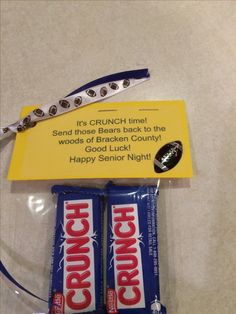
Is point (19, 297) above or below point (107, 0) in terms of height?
below

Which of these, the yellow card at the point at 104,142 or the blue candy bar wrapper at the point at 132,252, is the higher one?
the yellow card at the point at 104,142

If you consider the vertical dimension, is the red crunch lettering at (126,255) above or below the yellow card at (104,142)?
below

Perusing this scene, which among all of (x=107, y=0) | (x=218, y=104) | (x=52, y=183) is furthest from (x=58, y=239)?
(x=107, y=0)

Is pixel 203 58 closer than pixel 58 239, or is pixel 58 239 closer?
pixel 58 239

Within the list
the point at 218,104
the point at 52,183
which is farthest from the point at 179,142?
the point at 52,183

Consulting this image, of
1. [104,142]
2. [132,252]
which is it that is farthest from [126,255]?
[104,142]

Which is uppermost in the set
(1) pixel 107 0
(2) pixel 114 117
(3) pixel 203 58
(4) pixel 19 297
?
(1) pixel 107 0

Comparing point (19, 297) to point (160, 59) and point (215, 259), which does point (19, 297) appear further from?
point (160, 59)
